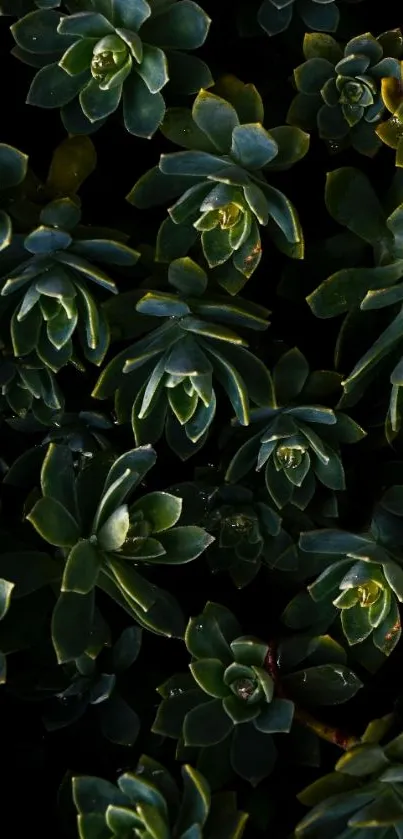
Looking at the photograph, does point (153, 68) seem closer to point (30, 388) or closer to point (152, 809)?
point (30, 388)

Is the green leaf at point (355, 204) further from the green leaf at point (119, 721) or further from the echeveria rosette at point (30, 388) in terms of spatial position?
the green leaf at point (119, 721)

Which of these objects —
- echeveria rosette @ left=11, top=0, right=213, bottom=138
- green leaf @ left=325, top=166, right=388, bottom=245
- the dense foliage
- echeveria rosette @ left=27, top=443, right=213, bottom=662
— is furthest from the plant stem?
echeveria rosette @ left=11, top=0, right=213, bottom=138

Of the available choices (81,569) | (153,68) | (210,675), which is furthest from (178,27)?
(210,675)

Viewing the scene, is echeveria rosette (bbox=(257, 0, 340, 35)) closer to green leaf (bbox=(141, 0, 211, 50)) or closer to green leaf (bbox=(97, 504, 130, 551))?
green leaf (bbox=(141, 0, 211, 50))

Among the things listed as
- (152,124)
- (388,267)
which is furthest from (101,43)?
(388,267)

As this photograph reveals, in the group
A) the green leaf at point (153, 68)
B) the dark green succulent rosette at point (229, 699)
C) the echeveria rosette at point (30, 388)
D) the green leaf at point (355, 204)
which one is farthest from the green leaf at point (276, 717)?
the green leaf at point (153, 68)
